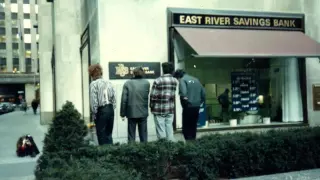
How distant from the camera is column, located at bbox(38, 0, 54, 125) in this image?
24.4 meters

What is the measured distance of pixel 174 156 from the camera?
5.75m

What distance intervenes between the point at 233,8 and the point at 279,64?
2.36 m

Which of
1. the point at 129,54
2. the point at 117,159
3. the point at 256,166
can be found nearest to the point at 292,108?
the point at 129,54

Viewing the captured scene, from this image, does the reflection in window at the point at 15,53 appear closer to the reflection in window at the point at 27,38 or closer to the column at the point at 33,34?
the column at the point at 33,34

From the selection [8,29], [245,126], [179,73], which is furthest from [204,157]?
[8,29]

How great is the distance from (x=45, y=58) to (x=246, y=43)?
18913 mm

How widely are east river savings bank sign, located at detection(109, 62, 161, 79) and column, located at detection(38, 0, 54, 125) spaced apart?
49.5 feet

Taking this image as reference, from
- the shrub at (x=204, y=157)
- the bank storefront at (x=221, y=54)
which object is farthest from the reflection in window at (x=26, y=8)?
the shrub at (x=204, y=157)

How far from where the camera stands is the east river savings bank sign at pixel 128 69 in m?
9.63

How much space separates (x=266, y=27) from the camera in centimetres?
1107

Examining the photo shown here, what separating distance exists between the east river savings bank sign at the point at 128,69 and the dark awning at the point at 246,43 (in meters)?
0.88

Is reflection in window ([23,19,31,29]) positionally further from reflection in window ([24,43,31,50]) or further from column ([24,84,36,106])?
column ([24,84,36,106])

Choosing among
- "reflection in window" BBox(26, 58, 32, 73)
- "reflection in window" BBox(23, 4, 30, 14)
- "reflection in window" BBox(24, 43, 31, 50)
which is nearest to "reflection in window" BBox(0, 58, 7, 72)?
"reflection in window" BBox(26, 58, 32, 73)

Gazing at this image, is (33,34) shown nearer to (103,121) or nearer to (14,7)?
(14,7)
